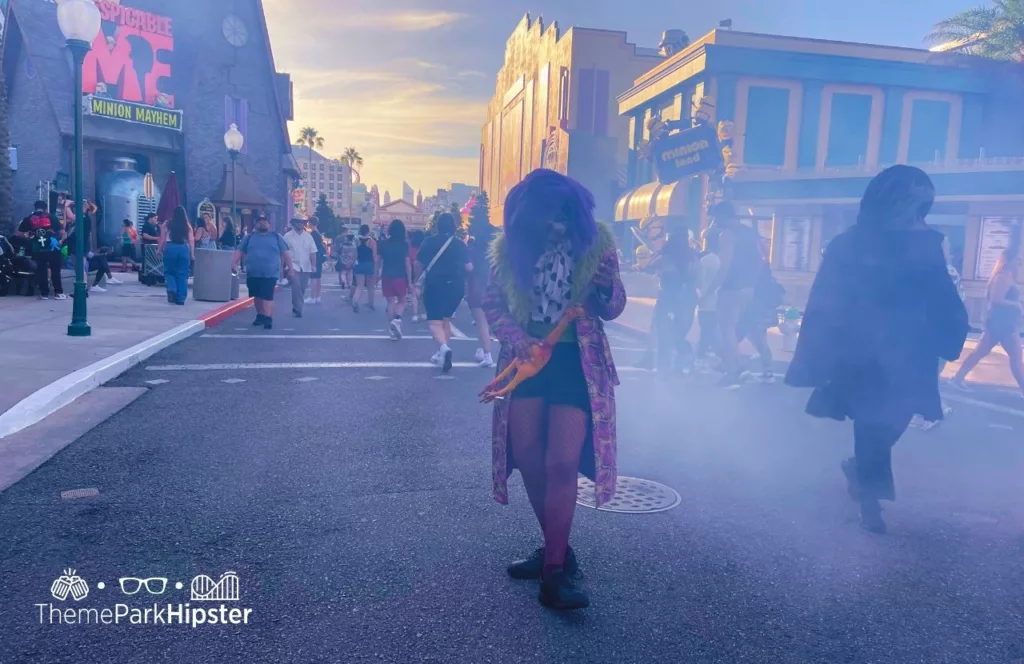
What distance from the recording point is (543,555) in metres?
3.58

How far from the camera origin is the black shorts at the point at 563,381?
337 centimetres

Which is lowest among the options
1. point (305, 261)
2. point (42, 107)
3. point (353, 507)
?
point (353, 507)

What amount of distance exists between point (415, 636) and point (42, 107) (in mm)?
33767

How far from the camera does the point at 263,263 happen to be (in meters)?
12.5

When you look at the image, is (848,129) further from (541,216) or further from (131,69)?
(541,216)

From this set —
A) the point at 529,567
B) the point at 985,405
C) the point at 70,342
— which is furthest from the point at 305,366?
the point at 985,405

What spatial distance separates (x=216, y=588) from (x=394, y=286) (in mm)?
8695

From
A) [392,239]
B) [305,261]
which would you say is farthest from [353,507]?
[305,261]

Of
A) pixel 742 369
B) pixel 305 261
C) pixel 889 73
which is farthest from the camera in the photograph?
pixel 889 73

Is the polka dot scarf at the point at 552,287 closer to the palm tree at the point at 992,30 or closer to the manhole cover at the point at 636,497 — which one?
the manhole cover at the point at 636,497

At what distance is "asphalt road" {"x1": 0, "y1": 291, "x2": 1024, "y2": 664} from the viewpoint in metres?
2.99

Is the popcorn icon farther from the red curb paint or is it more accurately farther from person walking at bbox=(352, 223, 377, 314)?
person walking at bbox=(352, 223, 377, 314)

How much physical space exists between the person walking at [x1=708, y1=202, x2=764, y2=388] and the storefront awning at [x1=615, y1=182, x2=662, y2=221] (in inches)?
907

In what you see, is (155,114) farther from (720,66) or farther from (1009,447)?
(1009,447)
